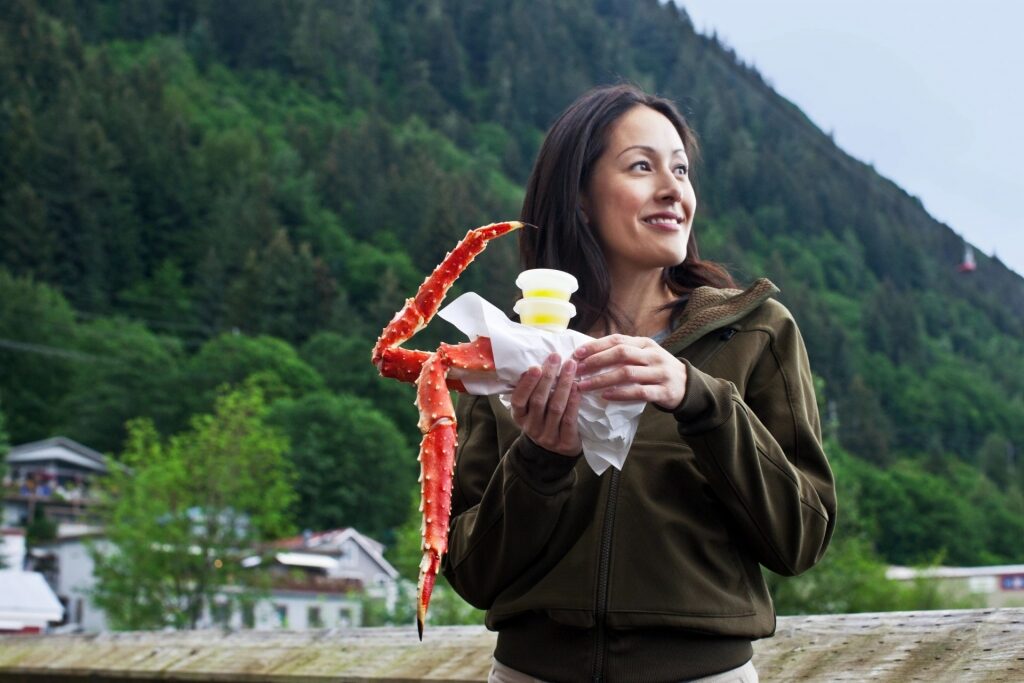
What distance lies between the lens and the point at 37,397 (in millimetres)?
85250

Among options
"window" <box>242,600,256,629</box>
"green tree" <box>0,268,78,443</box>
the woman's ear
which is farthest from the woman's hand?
"green tree" <box>0,268,78,443</box>

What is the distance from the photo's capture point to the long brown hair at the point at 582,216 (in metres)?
2.65

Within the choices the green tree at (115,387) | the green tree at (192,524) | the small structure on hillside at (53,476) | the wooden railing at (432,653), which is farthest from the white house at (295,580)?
the wooden railing at (432,653)

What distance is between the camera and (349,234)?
112625mm

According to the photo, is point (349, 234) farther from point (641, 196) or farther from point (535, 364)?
point (535, 364)

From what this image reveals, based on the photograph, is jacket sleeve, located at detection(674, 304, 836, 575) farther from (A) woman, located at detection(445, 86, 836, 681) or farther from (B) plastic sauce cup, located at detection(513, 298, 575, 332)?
(B) plastic sauce cup, located at detection(513, 298, 575, 332)

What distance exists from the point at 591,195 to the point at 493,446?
0.55m

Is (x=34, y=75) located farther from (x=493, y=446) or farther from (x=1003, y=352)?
(x=493, y=446)

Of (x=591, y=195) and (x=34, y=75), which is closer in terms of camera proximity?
(x=591, y=195)

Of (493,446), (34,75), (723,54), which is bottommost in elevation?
(493,446)

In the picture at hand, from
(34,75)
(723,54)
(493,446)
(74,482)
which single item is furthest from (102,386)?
(723,54)

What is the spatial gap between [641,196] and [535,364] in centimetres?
72

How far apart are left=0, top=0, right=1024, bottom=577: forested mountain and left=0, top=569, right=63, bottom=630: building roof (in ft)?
81.6

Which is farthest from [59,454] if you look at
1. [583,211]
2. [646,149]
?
[646,149]
